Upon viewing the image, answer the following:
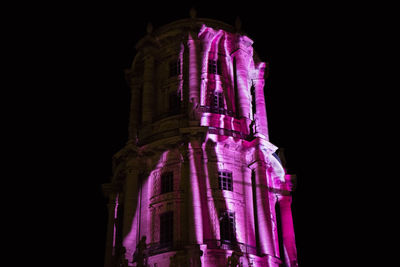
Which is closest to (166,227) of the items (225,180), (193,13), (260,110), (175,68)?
(225,180)

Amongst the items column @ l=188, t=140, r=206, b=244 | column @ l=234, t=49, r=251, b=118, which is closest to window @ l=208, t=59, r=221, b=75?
column @ l=234, t=49, r=251, b=118

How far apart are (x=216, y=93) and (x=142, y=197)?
1234 centimetres

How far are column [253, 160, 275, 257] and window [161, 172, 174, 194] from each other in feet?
23.6

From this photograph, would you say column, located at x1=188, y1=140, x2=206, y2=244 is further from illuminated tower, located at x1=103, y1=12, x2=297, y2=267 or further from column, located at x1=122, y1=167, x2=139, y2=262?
column, located at x1=122, y1=167, x2=139, y2=262

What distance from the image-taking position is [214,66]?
49312mm

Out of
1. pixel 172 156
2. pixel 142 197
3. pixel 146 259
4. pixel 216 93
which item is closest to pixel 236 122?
pixel 216 93

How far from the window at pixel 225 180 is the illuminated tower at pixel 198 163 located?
0.09 m

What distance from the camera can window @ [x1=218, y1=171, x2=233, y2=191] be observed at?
4191cm

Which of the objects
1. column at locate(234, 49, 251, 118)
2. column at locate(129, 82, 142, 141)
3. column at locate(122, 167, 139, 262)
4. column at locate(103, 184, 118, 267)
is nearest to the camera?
column at locate(122, 167, 139, 262)

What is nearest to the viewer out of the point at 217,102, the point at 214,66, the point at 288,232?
the point at 288,232

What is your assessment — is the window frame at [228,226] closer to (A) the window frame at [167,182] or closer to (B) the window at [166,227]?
(B) the window at [166,227]

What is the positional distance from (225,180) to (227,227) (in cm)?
419

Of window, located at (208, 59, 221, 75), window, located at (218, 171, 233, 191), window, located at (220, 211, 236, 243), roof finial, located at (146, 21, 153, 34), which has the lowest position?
window, located at (220, 211, 236, 243)

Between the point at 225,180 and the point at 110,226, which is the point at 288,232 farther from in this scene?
the point at 110,226
